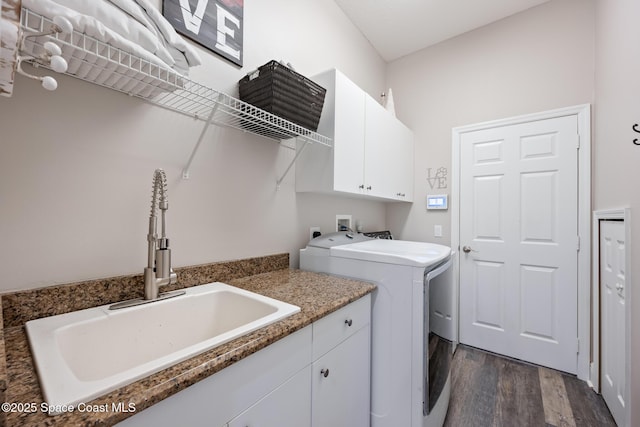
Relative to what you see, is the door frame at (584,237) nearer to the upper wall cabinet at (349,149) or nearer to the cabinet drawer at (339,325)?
the upper wall cabinet at (349,149)

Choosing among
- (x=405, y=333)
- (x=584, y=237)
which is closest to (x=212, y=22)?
(x=405, y=333)

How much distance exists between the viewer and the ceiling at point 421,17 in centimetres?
222

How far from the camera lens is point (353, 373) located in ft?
3.92

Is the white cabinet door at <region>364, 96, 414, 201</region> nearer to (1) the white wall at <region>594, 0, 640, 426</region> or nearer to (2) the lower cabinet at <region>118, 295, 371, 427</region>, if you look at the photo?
(2) the lower cabinet at <region>118, 295, 371, 427</region>

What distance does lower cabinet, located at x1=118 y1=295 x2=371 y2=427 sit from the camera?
24.4 inches

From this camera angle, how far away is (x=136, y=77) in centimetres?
89

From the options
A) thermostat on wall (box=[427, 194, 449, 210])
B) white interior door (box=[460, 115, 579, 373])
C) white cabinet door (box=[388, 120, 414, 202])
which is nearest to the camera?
white interior door (box=[460, 115, 579, 373])

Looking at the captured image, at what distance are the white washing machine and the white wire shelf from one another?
0.78m

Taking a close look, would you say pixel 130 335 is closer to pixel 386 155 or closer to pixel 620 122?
pixel 386 155

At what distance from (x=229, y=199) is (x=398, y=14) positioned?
7.18ft

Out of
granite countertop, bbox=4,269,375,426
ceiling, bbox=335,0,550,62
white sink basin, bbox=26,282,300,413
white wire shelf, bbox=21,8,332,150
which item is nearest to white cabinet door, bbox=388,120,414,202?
ceiling, bbox=335,0,550,62

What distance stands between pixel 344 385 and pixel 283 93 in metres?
1.30

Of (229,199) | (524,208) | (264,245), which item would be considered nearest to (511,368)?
(524,208)

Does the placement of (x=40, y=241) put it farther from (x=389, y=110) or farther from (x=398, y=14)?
(x=398, y=14)
